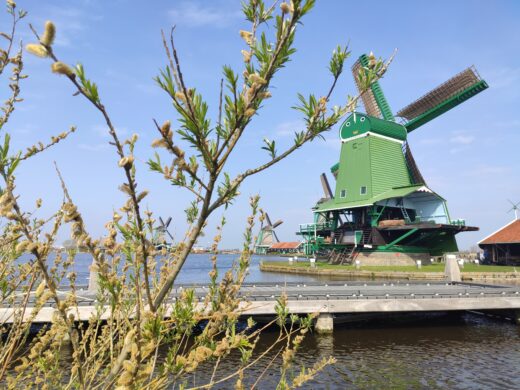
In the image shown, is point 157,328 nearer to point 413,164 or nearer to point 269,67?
point 269,67

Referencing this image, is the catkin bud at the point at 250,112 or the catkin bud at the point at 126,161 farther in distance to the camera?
the catkin bud at the point at 250,112

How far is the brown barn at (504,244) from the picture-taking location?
43.5 m

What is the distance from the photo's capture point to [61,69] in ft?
3.64

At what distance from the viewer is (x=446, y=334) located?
54.5ft

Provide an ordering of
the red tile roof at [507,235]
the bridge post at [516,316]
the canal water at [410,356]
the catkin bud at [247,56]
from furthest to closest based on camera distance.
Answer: the red tile roof at [507,235], the bridge post at [516,316], the canal water at [410,356], the catkin bud at [247,56]

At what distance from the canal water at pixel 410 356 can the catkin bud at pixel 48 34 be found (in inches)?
348

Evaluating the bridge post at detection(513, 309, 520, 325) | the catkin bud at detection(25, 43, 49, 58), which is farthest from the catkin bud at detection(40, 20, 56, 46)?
the bridge post at detection(513, 309, 520, 325)

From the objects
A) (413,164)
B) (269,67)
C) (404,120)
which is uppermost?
(404,120)

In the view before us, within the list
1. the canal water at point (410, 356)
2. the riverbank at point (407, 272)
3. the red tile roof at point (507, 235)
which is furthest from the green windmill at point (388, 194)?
the canal water at point (410, 356)

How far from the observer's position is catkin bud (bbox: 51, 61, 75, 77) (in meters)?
1.09

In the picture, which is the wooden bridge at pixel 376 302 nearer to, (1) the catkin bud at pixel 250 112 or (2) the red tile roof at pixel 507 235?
(1) the catkin bud at pixel 250 112

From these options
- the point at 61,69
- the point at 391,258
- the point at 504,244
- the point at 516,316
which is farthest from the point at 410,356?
the point at 504,244

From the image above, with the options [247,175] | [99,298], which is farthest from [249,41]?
[99,298]

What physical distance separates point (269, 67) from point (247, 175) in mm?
493
